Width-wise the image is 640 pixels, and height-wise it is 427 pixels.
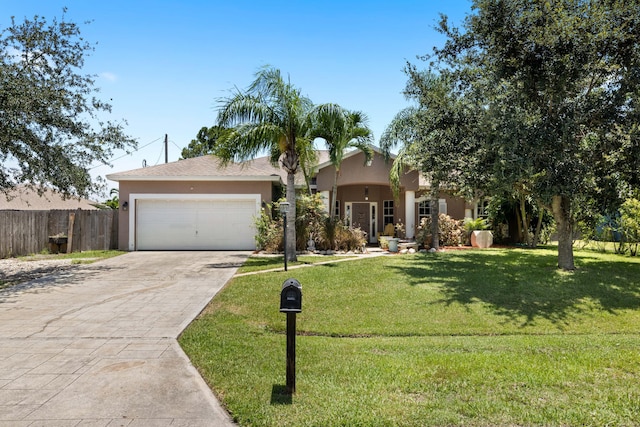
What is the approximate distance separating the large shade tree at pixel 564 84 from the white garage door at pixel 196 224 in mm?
11640

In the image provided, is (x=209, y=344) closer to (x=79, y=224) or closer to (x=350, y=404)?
(x=350, y=404)

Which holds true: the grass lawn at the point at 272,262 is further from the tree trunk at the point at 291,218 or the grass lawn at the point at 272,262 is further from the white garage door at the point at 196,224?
the white garage door at the point at 196,224

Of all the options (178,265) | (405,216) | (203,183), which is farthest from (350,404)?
(405,216)

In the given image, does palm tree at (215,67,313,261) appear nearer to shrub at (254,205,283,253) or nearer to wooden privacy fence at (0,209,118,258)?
shrub at (254,205,283,253)

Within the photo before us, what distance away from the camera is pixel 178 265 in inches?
524

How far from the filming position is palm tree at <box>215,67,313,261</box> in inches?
497

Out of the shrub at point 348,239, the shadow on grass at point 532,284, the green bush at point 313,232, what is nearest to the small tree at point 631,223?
the shadow on grass at point 532,284

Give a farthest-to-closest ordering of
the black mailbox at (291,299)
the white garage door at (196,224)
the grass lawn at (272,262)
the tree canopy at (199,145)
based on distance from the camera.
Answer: the tree canopy at (199,145)
the white garage door at (196,224)
the grass lawn at (272,262)
the black mailbox at (291,299)

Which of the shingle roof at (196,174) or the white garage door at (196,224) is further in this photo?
the white garage door at (196,224)

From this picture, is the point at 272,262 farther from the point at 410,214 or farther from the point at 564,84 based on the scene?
the point at 564,84

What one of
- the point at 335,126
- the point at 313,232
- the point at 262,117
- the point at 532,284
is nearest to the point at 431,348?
the point at 532,284

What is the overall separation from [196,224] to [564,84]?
1478 cm

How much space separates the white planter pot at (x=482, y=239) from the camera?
18016mm

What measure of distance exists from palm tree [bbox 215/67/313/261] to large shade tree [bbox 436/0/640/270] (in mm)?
5369
